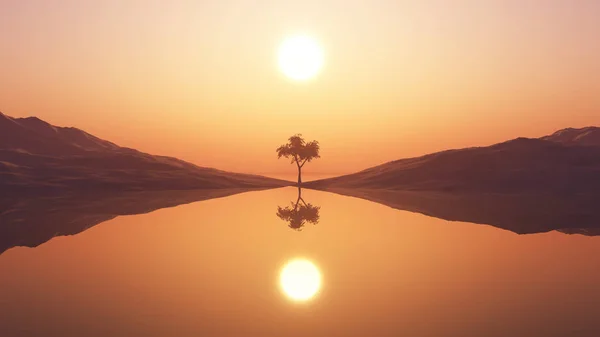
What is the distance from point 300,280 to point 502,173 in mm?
161637

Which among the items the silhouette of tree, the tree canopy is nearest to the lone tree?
the tree canopy

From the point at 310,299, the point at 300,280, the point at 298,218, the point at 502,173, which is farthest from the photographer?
the point at 502,173

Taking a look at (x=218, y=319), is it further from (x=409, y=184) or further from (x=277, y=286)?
(x=409, y=184)

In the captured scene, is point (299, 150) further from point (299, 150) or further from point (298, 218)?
point (298, 218)

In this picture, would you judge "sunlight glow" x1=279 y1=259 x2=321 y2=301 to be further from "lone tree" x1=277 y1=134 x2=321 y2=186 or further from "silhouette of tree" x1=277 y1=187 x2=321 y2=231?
"lone tree" x1=277 y1=134 x2=321 y2=186

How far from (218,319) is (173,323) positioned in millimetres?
1842

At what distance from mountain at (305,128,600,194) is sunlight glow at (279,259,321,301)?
437ft

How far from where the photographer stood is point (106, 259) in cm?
3372

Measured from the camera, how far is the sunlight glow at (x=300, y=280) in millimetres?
23644

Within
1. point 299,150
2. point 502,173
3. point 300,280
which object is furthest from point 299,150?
point 300,280

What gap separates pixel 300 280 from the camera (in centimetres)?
2636

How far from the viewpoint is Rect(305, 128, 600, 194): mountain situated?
158000 mm

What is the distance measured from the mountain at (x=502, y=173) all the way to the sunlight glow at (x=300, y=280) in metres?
133

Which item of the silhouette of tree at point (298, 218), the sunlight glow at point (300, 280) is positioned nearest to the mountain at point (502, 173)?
the silhouette of tree at point (298, 218)
